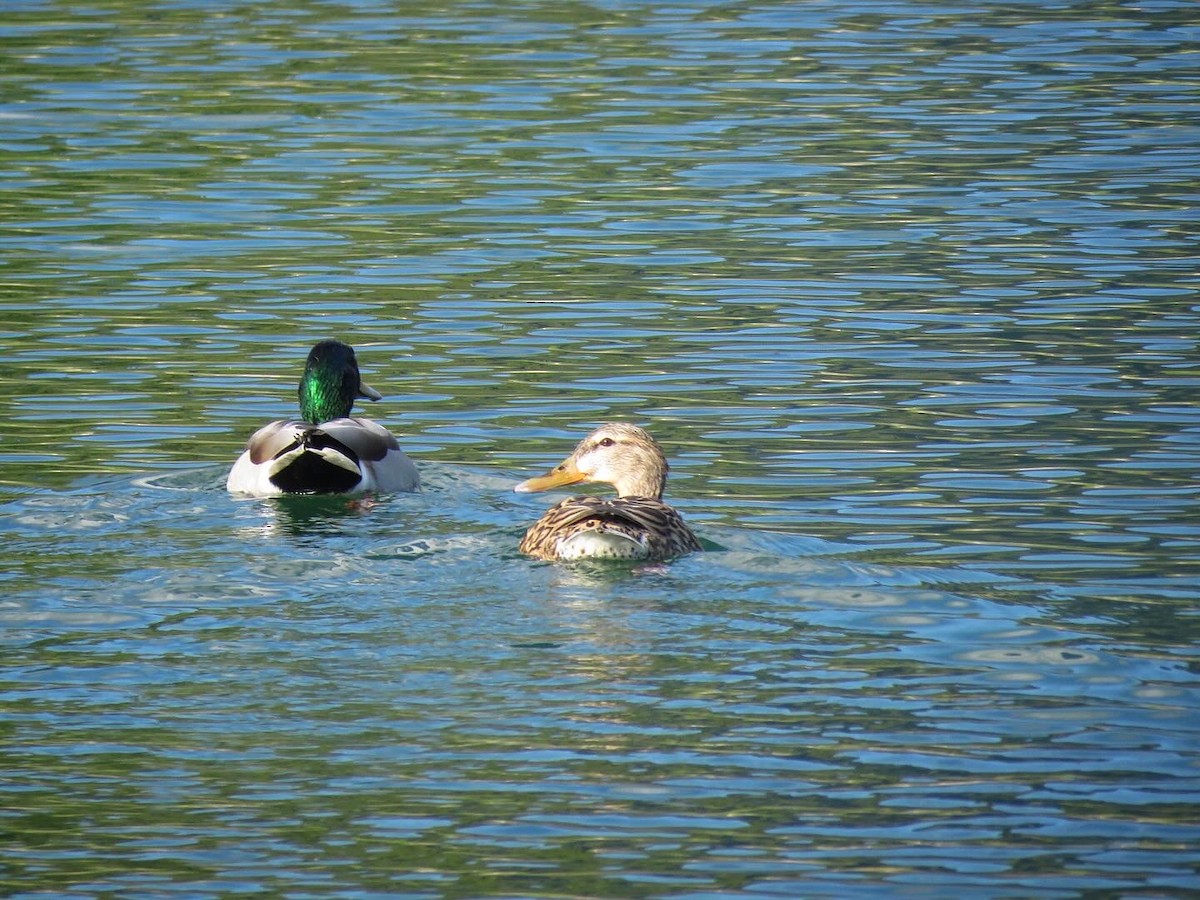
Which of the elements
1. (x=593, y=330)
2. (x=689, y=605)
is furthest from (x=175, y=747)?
(x=593, y=330)

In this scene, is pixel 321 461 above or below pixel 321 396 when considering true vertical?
below

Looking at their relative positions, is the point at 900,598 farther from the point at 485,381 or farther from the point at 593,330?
the point at 593,330

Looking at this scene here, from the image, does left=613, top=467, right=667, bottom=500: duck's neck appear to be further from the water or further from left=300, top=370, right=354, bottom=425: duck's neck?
left=300, top=370, right=354, bottom=425: duck's neck

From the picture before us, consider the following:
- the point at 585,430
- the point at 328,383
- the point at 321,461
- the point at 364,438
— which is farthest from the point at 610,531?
the point at 328,383

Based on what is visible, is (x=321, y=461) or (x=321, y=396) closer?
(x=321, y=461)

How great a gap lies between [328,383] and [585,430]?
143cm

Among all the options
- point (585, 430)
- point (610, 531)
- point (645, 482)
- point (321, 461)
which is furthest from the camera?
point (585, 430)

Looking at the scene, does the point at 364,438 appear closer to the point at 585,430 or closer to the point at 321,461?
the point at 321,461

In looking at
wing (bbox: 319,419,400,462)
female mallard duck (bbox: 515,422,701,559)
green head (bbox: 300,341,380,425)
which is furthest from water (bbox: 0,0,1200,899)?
green head (bbox: 300,341,380,425)

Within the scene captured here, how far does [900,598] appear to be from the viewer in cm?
896

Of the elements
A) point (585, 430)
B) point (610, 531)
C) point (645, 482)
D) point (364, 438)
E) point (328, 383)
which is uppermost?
point (328, 383)

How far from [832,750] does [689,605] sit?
5.61 feet

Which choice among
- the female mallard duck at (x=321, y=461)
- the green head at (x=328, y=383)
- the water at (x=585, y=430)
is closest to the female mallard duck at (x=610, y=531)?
the water at (x=585, y=430)

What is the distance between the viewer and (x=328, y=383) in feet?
41.2
